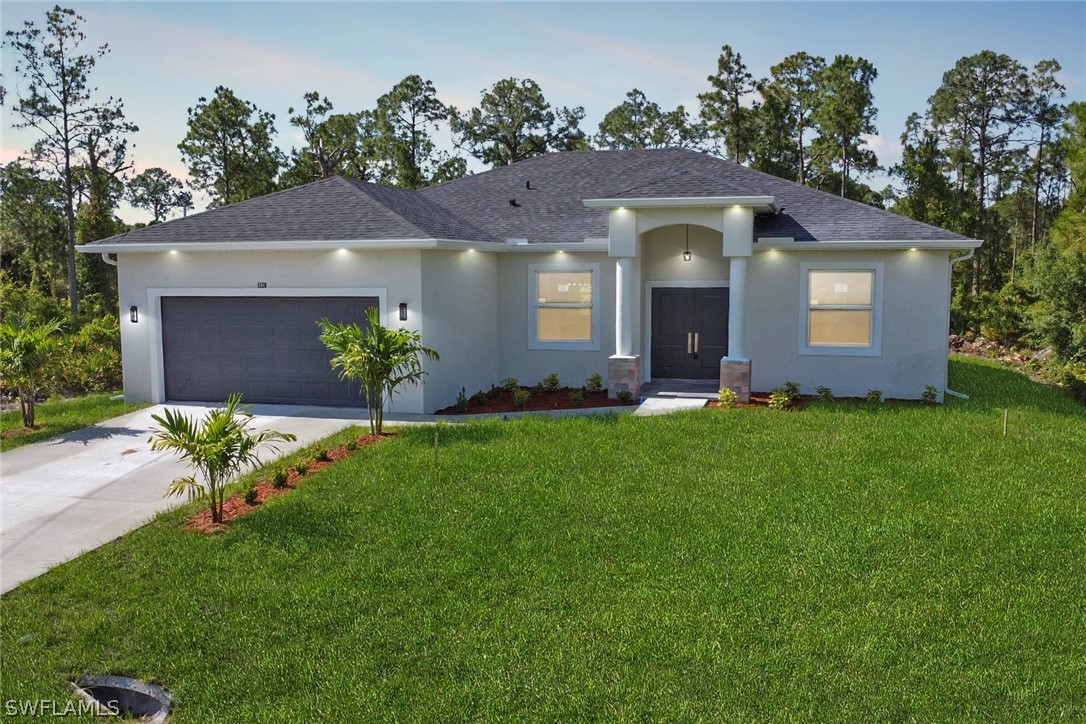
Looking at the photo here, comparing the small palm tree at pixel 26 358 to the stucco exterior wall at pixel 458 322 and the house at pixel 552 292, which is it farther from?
the stucco exterior wall at pixel 458 322

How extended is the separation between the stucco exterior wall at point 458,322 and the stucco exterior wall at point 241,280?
278 millimetres

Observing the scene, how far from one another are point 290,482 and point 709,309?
9.20 metres

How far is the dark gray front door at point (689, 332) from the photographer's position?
15.5 metres

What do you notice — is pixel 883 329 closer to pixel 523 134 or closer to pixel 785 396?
pixel 785 396

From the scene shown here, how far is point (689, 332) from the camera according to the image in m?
15.6

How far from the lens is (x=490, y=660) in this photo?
204 inches

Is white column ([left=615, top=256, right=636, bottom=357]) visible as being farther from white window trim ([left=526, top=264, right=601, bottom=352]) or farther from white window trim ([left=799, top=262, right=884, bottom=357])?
white window trim ([left=799, top=262, right=884, bottom=357])

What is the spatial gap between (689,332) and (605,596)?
10.1m

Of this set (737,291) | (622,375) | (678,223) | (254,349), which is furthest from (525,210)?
(254,349)

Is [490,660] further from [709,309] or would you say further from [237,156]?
[237,156]

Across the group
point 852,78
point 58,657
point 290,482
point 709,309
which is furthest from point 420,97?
point 58,657

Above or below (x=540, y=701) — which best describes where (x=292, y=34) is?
above

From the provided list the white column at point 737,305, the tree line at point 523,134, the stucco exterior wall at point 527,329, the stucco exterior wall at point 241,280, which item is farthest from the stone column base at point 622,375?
the tree line at point 523,134

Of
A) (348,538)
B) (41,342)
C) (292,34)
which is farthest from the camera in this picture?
(292,34)
